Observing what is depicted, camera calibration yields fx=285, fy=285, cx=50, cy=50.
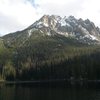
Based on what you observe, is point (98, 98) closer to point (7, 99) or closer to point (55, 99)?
point (55, 99)

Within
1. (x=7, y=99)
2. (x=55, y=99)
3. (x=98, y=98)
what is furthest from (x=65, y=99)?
(x=7, y=99)

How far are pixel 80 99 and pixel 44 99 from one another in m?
14.0

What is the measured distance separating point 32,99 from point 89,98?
21318 millimetres

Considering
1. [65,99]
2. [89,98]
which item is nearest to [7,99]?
[65,99]

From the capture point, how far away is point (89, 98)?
101 meters

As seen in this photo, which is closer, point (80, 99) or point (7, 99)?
point (80, 99)

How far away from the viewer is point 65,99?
330ft

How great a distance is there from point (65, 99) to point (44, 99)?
843 cm

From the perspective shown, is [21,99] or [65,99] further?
[21,99]

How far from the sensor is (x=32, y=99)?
350ft

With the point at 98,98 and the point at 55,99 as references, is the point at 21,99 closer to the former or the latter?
the point at 55,99

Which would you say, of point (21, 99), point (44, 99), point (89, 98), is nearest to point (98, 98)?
point (89, 98)

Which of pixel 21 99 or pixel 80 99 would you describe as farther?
pixel 21 99

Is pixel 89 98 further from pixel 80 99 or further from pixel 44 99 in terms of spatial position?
pixel 44 99
